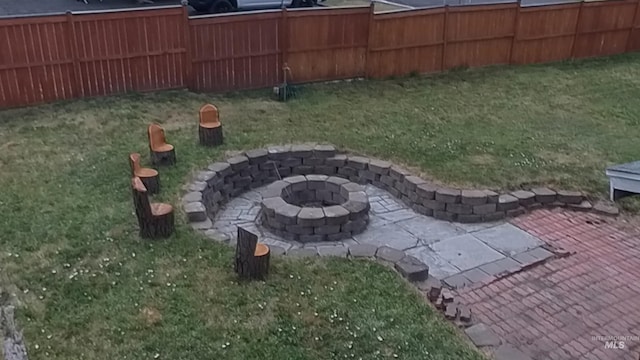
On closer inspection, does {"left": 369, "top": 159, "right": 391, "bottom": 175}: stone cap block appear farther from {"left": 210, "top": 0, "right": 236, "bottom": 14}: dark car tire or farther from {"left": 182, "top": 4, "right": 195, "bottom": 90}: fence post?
{"left": 210, "top": 0, "right": 236, "bottom": 14}: dark car tire

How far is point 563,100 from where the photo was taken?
10805mm

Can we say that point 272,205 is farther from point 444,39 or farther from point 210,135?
point 444,39

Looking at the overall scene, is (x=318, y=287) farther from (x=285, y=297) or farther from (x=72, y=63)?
(x=72, y=63)

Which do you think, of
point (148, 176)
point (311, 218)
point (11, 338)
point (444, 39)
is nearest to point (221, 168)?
point (148, 176)

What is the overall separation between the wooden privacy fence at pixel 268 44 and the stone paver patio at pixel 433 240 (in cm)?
391

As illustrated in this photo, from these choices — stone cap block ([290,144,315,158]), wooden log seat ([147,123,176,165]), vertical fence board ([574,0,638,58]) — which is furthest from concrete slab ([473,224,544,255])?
vertical fence board ([574,0,638,58])

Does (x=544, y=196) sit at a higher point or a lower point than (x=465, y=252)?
higher

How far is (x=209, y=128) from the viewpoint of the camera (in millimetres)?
7910

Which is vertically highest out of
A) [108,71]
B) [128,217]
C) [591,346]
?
[108,71]

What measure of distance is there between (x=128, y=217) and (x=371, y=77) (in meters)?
6.61

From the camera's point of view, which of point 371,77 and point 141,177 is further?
point 371,77

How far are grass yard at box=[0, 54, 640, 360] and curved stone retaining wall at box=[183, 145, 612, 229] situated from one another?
11.3 inches

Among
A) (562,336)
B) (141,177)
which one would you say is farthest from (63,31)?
(562,336)

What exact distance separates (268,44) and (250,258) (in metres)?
6.42
